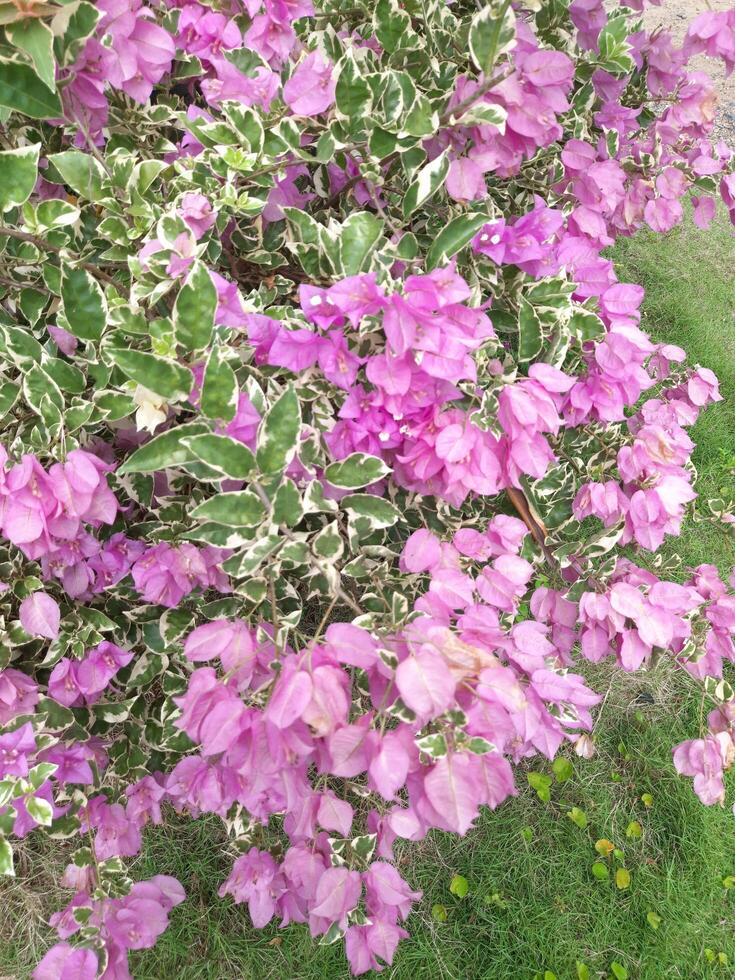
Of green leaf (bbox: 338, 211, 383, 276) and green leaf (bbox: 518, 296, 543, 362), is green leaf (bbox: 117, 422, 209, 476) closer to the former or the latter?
green leaf (bbox: 338, 211, 383, 276)

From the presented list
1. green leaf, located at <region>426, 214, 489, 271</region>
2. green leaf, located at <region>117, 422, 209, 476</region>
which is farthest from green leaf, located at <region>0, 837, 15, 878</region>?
green leaf, located at <region>426, 214, 489, 271</region>

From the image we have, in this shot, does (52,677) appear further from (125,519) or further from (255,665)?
(255,665)

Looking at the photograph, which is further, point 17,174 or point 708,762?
point 708,762

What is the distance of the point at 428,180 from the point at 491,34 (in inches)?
6.8

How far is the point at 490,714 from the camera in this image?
2.57 feet

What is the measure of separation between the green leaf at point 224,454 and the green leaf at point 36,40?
36cm

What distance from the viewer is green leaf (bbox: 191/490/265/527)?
0.76 meters

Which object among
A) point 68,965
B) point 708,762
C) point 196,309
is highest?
point 196,309

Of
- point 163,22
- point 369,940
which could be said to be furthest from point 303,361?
point 369,940

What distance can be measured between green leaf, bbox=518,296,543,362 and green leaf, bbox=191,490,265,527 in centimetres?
47

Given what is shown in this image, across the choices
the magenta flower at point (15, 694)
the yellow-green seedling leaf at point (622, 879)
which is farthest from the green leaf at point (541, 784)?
the magenta flower at point (15, 694)

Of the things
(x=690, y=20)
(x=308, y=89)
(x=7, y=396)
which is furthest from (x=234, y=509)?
(x=690, y=20)

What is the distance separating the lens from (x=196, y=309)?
0.80 meters

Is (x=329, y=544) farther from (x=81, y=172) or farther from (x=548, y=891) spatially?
(x=548, y=891)
